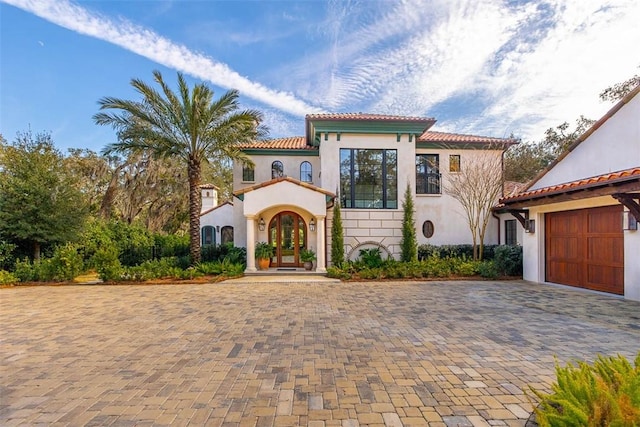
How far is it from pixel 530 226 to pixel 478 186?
4.54 meters

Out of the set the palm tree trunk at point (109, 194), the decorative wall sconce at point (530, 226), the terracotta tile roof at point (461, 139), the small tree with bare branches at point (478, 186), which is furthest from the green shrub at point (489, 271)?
the palm tree trunk at point (109, 194)

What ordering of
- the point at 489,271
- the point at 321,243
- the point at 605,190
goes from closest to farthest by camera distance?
the point at 605,190
the point at 489,271
the point at 321,243

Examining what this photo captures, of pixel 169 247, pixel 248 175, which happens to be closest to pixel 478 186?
pixel 248 175

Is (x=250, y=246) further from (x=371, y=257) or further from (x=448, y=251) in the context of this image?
(x=448, y=251)

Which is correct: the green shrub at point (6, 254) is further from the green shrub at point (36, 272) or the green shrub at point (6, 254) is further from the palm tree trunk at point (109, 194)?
the palm tree trunk at point (109, 194)

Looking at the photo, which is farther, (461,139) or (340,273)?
(461,139)

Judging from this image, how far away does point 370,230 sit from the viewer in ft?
48.3

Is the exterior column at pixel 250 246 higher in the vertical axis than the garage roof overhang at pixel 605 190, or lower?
lower

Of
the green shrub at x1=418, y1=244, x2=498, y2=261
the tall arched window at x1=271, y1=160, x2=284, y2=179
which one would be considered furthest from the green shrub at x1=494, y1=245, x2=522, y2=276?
the tall arched window at x1=271, y1=160, x2=284, y2=179

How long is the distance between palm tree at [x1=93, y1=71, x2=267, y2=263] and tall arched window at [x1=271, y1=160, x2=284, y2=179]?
10.9 ft

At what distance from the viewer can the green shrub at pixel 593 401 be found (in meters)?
2.20

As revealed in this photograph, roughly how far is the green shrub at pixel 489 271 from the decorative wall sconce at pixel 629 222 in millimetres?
4408

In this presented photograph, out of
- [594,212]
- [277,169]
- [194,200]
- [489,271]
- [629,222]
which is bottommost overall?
[489,271]

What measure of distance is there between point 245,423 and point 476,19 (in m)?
11.2
